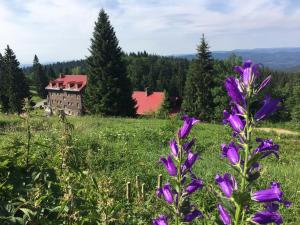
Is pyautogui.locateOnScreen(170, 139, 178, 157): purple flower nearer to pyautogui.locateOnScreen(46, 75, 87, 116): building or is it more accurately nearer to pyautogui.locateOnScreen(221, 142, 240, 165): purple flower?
pyautogui.locateOnScreen(221, 142, 240, 165): purple flower

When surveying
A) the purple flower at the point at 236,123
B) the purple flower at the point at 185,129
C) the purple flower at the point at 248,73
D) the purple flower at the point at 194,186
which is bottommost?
the purple flower at the point at 194,186

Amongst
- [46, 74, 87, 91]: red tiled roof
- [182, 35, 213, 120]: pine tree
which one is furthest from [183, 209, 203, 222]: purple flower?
[46, 74, 87, 91]: red tiled roof

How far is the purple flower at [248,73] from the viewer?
1926mm

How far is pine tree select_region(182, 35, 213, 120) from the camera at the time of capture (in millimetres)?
→ 47438

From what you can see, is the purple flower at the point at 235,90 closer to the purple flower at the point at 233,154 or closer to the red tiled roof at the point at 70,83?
the purple flower at the point at 233,154

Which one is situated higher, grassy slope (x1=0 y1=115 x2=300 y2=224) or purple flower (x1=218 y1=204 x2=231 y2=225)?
purple flower (x1=218 y1=204 x2=231 y2=225)

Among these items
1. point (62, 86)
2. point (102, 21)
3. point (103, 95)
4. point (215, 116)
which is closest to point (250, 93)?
point (103, 95)

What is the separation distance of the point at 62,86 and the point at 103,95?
40.0 metres

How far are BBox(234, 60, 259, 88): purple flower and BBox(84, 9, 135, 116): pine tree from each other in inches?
1416

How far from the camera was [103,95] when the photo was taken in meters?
38.2

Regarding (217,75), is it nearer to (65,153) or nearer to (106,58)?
(106,58)

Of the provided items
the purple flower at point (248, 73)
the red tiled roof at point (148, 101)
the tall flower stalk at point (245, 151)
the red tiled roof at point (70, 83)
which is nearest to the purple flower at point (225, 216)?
the tall flower stalk at point (245, 151)

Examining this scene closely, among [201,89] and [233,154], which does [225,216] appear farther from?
[201,89]

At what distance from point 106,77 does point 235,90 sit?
123ft
